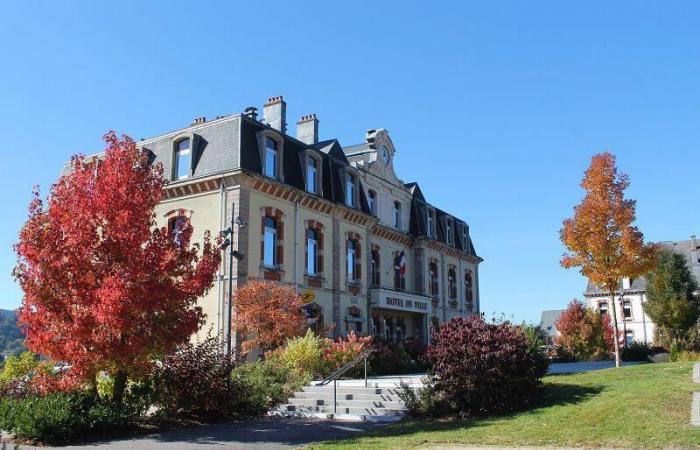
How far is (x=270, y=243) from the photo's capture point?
2366cm

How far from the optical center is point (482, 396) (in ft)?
40.9

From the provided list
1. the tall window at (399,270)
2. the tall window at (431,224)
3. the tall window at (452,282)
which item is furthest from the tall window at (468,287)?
the tall window at (399,270)

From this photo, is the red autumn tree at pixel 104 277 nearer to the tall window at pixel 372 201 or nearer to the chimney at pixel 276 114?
the chimney at pixel 276 114

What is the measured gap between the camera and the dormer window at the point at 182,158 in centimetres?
2358

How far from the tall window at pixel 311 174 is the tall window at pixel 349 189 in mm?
2121

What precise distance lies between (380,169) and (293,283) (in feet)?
35.3

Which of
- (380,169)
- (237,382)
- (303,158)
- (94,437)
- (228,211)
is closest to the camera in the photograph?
(94,437)

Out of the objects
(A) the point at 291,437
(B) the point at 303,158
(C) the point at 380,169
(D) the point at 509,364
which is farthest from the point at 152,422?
(C) the point at 380,169

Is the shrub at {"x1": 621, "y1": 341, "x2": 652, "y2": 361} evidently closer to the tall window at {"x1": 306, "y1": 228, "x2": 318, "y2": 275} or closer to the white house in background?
the tall window at {"x1": 306, "y1": 228, "x2": 318, "y2": 275}

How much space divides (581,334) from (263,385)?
74.8ft

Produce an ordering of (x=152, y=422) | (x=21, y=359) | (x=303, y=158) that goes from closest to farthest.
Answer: (x=152, y=422)
(x=21, y=359)
(x=303, y=158)

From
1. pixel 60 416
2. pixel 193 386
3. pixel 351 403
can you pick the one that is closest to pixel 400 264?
pixel 351 403

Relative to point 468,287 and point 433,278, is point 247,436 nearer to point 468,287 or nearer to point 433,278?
point 433,278

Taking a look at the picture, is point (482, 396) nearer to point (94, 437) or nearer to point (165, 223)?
point (94, 437)
